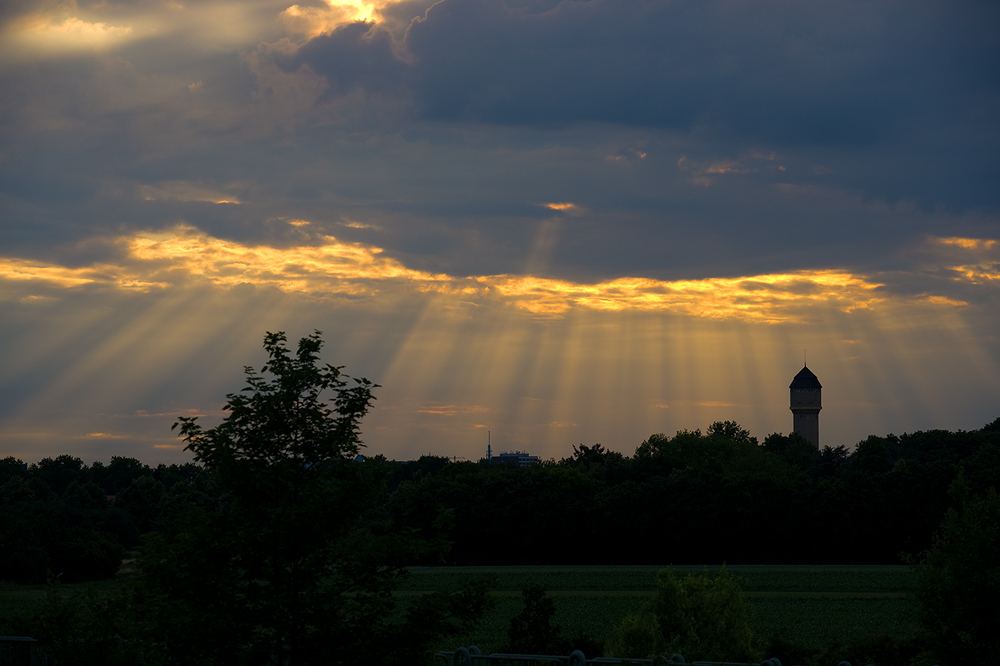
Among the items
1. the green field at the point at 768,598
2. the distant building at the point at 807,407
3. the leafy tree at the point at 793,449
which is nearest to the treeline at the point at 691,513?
the green field at the point at 768,598

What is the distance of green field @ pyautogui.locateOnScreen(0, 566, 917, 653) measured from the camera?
135ft

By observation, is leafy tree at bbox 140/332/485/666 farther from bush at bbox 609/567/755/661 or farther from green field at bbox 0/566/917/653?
green field at bbox 0/566/917/653

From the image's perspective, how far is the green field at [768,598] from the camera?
1657 inches

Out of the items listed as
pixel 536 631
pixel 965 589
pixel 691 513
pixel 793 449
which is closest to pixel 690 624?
pixel 536 631

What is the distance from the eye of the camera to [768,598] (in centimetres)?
5831

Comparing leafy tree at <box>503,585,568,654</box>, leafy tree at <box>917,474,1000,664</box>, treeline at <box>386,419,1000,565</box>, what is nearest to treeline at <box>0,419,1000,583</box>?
treeline at <box>386,419,1000,565</box>

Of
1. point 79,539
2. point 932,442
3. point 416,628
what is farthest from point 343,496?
point 932,442

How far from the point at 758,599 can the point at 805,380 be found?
12090cm

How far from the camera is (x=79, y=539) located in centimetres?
7488

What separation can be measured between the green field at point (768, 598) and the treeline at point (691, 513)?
408 centimetres

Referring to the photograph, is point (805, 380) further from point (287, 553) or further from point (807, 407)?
point (287, 553)

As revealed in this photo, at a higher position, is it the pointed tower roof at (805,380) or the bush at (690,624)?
the pointed tower roof at (805,380)

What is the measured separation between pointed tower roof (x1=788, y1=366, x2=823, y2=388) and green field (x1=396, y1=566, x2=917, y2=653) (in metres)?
96.2

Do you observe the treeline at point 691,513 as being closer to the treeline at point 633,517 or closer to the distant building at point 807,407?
the treeline at point 633,517
